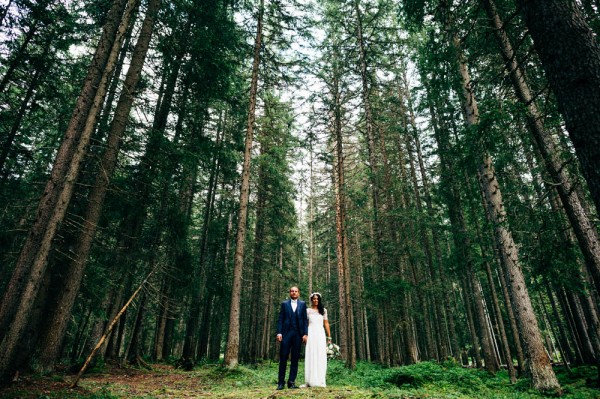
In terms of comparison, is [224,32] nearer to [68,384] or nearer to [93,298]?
[93,298]

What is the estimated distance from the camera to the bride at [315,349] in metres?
6.68

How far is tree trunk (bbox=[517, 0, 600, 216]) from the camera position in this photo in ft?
9.79

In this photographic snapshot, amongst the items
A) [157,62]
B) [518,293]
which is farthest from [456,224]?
[157,62]

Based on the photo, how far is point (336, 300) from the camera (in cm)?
3073

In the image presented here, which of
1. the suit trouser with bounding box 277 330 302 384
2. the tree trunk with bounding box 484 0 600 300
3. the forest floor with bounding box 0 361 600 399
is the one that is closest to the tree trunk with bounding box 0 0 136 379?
the forest floor with bounding box 0 361 600 399

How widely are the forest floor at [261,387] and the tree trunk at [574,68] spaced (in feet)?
15.0

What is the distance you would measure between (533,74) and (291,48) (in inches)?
402

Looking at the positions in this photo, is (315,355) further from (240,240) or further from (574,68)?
(574,68)

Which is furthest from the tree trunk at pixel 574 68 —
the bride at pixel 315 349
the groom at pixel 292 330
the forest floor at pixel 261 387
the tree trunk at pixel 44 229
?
the tree trunk at pixel 44 229

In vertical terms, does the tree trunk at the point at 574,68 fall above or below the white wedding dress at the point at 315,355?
above

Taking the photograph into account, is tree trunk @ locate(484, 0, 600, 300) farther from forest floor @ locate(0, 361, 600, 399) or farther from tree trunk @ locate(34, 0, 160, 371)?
tree trunk @ locate(34, 0, 160, 371)

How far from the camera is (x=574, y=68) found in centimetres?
313

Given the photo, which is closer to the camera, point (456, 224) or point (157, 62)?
point (157, 62)

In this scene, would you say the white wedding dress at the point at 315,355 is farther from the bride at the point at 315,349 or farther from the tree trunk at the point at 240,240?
the tree trunk at the point at 240,240
